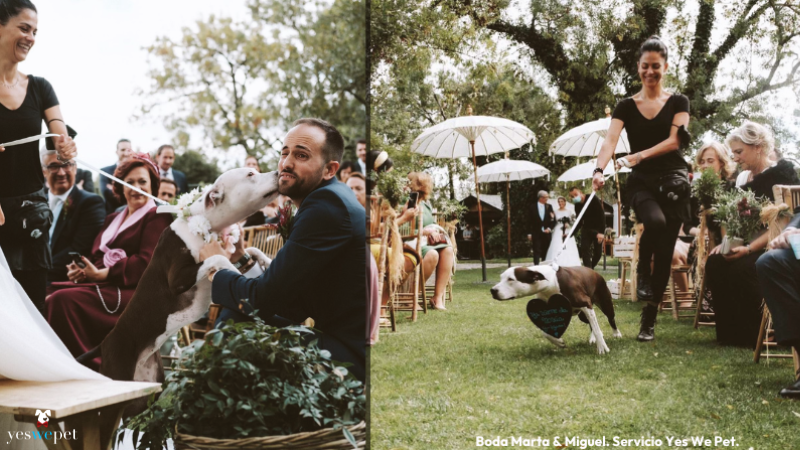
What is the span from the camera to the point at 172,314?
3.11 meters

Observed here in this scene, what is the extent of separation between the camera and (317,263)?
2834mm

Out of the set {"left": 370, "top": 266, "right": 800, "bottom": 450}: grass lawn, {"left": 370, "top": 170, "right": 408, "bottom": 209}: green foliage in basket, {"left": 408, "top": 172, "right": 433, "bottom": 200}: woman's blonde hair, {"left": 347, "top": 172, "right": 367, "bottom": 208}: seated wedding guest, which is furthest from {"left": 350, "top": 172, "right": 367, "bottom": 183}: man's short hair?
{"left": 370, "top": 266, "right": 800, "bottom": 450}: grass lawn

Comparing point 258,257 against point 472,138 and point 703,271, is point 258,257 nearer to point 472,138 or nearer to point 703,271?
point 472,138

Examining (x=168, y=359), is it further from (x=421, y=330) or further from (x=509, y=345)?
(x=509, y=345)

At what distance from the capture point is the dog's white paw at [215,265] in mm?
3016

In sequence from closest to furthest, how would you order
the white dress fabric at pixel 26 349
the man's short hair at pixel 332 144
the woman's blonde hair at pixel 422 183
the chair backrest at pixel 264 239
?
the white dress fabric at pixel 26 349, the man's short hair at pixel 332 144, the chair backrest at pixel 264 239, the woman's blonde hair at pixel 422 183

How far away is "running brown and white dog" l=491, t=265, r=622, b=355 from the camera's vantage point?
127 inches

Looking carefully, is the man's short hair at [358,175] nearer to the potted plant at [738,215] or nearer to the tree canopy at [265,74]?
the tree canopy at [265,74]

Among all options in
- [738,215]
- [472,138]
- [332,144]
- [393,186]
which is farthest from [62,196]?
[738,215]

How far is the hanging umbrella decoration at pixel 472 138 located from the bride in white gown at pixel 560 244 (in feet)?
1.12

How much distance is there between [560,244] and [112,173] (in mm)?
2264

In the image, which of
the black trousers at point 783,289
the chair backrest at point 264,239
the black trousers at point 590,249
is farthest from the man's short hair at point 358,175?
the black trousers at point 783,289

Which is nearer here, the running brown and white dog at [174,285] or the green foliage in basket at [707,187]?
the running brown and white dog at [174,285]

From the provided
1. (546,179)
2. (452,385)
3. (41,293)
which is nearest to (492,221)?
(546,179)
